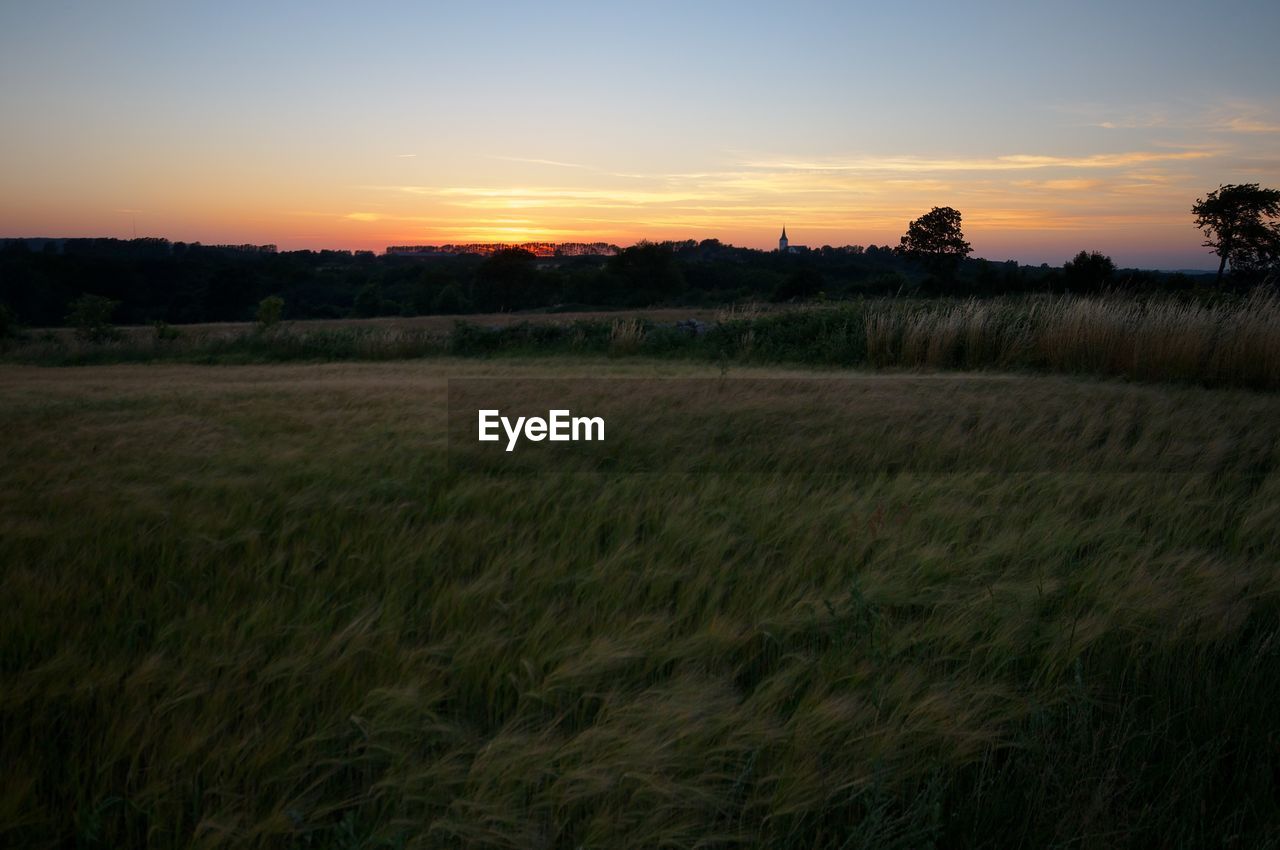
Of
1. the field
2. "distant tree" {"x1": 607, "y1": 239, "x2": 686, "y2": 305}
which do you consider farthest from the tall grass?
"distant tree" {"x1": 607, "y1": 239, "x2": 686, "y2": 305}

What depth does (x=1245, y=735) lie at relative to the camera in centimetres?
192

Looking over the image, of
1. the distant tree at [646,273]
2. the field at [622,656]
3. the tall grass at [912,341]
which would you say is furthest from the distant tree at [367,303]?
the field at [622,656]

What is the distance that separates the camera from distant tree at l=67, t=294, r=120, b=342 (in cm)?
2525

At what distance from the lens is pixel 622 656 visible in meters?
2.08

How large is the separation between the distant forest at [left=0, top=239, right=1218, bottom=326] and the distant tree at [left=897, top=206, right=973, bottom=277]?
57cm

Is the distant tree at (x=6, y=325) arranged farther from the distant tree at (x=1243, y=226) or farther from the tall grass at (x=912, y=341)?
the distant tree at (x=1243, y=226)

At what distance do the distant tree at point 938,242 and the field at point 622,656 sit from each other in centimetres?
5175

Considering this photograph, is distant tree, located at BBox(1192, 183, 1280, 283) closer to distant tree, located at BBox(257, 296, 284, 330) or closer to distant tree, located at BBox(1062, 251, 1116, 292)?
distant tree, located at BBox(1062, 251, 1116, 292)

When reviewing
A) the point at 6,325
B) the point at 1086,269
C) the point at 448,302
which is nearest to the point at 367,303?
the point at 448,302

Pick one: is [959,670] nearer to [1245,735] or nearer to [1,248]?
[1245,735]

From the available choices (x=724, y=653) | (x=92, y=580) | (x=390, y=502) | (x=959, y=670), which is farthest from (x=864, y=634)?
(x=92, y=580)

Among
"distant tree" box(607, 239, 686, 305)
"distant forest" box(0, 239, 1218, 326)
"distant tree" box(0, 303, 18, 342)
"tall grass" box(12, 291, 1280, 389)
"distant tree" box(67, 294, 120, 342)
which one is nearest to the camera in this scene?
"tall grass" box(12, 291, 1280, 389)

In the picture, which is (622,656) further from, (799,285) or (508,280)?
(508,280)

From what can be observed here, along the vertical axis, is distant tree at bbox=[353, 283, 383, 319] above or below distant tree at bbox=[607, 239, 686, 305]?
below
